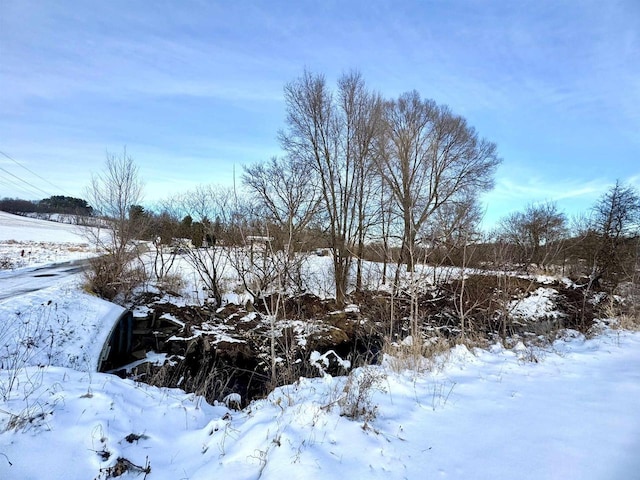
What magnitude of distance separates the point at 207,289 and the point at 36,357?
879 cm

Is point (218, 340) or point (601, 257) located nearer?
point (218, 340)

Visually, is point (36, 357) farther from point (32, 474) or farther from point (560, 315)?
point (560, 315)

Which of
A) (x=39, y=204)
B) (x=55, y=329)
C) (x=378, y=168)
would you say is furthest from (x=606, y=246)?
(x=39, y=204)

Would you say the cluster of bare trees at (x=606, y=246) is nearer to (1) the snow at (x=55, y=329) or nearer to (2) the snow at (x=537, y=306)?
(2) the snow at (x=537, y=306)

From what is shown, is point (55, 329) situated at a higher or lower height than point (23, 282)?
lower

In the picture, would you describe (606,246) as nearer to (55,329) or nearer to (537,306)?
(537,306)

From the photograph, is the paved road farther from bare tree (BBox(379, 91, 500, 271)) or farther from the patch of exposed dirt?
bare tree (BBox(379, 91, 500, 271))

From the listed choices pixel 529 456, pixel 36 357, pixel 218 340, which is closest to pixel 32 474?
pixel 529 456

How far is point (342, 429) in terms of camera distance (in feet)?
10.9

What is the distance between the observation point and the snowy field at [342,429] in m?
2.67

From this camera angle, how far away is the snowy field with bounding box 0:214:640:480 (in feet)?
8.77

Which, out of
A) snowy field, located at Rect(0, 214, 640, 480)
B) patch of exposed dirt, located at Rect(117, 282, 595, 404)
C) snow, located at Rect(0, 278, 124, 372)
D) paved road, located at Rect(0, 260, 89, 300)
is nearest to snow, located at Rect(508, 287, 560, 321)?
patch of exposed dirt, located at Rect(117, 282, 595, 404)

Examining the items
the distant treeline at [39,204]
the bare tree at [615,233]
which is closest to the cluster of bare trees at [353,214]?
the bare tree at [615,233]

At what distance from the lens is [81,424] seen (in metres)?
2.99
